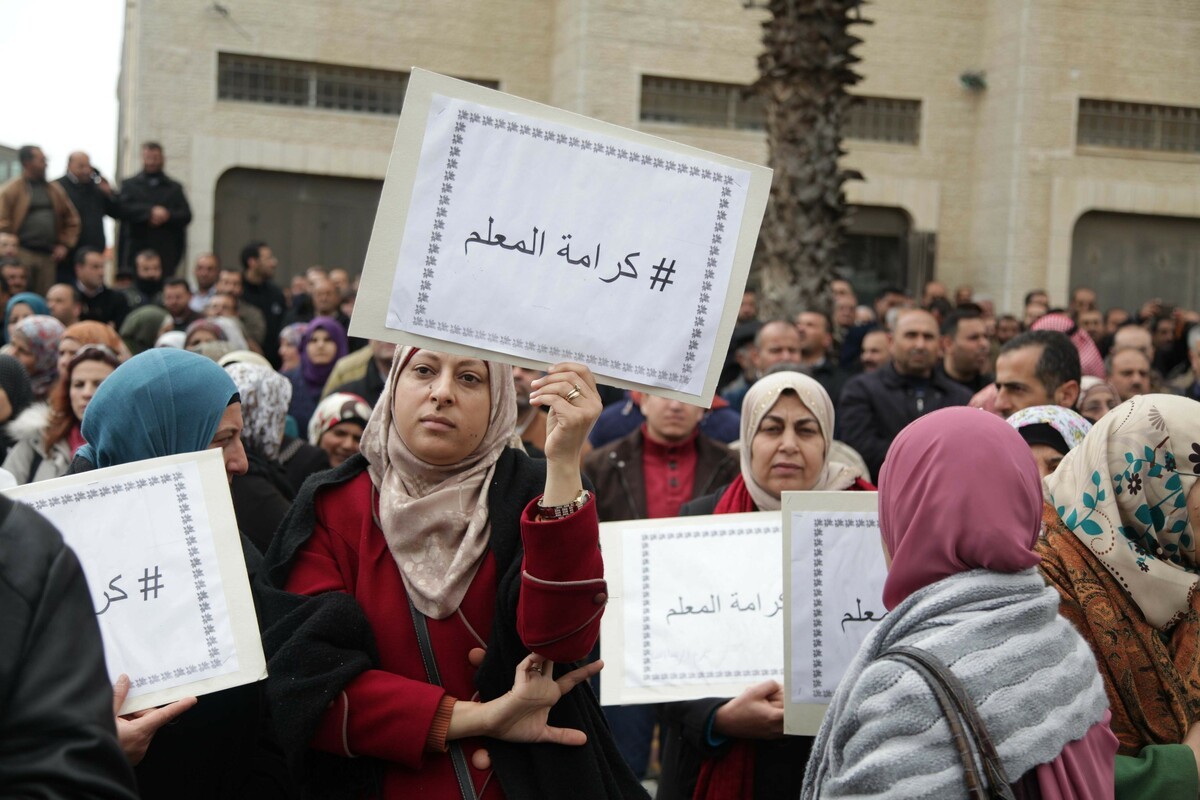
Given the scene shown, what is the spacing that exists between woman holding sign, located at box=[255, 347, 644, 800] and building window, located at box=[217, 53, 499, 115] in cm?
1541

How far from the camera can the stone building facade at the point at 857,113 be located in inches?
692

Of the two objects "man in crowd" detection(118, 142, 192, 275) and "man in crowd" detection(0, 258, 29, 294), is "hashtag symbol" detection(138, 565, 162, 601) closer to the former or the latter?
"man in crowd" detection(0, 258, 29, 294)

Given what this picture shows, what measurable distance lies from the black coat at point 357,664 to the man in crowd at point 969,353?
591cm

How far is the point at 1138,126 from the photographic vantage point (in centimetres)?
2031

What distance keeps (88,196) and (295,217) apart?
5.87 m

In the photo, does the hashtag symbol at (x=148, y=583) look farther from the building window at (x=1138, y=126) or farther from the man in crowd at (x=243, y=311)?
the building window at (x=1138, y=126)

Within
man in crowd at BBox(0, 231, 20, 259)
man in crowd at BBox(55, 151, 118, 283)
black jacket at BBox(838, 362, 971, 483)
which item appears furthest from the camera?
man in crowd at BBox(55, 151, 118, 283)

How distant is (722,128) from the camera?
758 inches

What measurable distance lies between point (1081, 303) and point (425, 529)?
1309 centimetres

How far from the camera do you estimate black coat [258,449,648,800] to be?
2.58 m

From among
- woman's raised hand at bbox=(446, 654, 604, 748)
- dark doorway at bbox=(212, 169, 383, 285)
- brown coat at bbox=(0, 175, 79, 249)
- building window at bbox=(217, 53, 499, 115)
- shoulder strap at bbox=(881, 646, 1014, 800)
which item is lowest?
woman's raised hand at bbox=(446, 654, 604, 748)

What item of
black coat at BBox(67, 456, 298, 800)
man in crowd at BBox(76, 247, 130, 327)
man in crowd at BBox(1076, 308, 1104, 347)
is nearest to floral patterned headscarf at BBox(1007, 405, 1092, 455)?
black coat at BBox(67, 456, 298, 800)

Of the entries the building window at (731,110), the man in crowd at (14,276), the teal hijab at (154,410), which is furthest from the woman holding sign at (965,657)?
the building window at (731,110)

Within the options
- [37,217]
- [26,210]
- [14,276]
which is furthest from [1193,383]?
→ [26,210]
